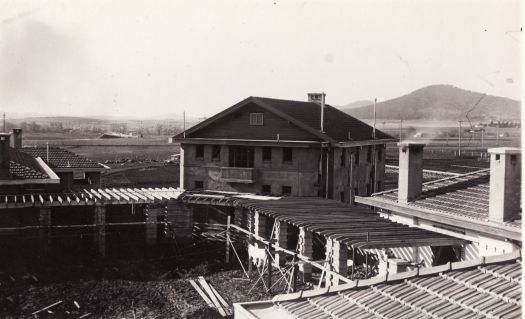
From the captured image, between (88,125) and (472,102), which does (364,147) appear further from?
(88,125)

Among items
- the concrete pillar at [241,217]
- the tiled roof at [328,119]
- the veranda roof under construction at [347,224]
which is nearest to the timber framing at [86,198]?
the concrete pillar at [241,217]

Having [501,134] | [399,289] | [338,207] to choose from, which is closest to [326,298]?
[399,289]

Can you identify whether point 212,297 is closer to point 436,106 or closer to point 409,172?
point 409,172

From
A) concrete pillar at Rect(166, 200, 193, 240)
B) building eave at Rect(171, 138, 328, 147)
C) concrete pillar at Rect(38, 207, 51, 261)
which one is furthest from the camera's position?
building eave at Rect(171, 138, 328, 147)

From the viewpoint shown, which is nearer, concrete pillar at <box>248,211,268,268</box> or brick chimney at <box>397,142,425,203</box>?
brick chimney at <box>397,142,425,203</box>

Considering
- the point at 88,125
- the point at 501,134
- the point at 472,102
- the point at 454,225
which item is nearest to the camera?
the point at 454,225

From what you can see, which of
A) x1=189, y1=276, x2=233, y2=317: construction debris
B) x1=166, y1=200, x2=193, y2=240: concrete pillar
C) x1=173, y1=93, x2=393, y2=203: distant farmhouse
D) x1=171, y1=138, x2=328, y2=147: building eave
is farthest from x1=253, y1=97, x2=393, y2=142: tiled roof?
x1=189, y1=276, x2=233, y2=317: construction debris

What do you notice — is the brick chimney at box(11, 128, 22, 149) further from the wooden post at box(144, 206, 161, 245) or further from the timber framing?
the wooden post at box(144, 206, 161, 245)
